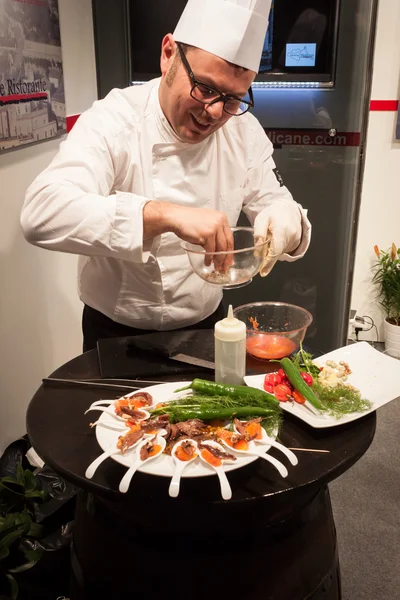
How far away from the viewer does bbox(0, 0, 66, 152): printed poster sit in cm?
183

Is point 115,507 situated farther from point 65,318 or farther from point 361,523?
point 65,318

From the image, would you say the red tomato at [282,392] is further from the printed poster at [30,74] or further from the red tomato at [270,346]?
the printed poster at [30,74]

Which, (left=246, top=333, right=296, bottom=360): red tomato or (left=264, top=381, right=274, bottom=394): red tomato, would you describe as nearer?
(left=264, top=381, right=274, bottom=394): red tomato

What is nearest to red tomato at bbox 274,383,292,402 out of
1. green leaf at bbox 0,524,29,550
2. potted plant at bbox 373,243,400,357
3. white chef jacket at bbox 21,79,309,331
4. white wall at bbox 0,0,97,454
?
white chef jacket at bbox 21,79,309,331

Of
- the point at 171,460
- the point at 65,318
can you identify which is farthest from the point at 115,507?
the point at 65,318

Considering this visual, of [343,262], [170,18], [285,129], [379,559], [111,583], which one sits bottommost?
[379,559]

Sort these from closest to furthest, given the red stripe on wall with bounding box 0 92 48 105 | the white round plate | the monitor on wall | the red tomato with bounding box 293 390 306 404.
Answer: the white round plate → the red tomato with bounding box 293 390 306 404 → the red stripe on wall with bounding box 0 92 48 105 → the monitor on wall

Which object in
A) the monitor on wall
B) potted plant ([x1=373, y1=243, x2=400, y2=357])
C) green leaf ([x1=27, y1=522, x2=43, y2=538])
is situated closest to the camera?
green leaf ([x1=27, y1=522, x2=43, y2=538])

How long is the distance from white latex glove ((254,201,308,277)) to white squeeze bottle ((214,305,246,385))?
206 millimetres

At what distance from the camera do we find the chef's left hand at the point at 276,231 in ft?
4.42

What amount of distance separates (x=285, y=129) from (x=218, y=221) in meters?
1.69

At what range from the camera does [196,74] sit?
4.38ft

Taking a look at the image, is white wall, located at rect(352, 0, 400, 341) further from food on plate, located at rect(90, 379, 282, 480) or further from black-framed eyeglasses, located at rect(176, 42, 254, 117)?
food on plate, located at rect(90, 379, 282, 480)

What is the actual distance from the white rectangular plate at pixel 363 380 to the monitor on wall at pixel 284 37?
165 cm
